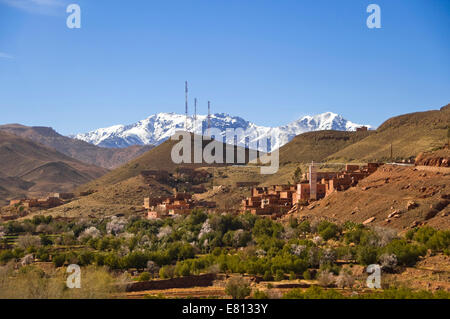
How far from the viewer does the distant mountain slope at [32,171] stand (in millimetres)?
126450

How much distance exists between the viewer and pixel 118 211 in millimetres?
69250

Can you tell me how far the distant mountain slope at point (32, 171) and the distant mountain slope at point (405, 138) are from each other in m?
54.1

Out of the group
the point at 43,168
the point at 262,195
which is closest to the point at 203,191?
the point at 262,195

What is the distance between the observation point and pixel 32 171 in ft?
490

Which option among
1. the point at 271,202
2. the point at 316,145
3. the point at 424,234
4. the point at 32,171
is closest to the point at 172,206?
the point at 271,202

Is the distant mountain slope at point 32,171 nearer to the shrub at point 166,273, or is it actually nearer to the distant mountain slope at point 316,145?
the distant mountain slope at point 316,145

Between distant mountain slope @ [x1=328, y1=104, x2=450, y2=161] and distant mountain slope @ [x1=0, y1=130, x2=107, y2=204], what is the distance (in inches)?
2131

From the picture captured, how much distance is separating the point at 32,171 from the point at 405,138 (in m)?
93.2

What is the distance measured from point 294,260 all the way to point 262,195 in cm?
2162

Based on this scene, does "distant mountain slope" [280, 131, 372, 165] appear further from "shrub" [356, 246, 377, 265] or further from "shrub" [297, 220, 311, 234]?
"shrub" [356, 246, 377, 265]

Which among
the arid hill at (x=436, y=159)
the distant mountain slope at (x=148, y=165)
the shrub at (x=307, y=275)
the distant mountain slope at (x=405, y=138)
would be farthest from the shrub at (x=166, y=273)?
the distant mountain slope at (x=148, y=165)

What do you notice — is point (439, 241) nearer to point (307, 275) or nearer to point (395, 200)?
point (307, 275)

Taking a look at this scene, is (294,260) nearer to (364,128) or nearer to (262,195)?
(262,195)
